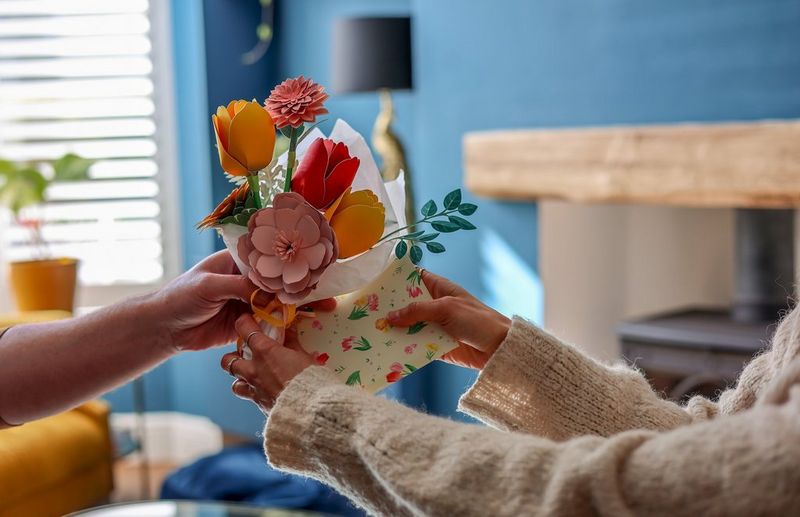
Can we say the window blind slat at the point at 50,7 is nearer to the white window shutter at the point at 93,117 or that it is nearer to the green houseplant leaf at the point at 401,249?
the white window shutter at the point at 93,117

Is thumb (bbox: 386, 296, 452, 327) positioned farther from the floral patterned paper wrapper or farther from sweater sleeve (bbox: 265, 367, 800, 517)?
sweater sleeve (bbox: 265, 367, 800, 517)

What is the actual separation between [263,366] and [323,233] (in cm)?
16

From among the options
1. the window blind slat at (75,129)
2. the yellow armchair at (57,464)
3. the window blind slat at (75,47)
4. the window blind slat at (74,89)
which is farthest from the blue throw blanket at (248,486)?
the window blind slat at (75,47)

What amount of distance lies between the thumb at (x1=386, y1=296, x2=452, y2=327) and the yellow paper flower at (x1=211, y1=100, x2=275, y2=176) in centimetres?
25

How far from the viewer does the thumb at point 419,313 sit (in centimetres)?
126

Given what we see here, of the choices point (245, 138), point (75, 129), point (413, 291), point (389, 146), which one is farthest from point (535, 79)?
point (245, 138)

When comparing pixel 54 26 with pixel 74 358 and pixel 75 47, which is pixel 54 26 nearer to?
pixel 75 47

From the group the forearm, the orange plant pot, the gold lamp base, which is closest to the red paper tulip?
the forearm

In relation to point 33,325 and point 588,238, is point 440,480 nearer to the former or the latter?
point 33,325

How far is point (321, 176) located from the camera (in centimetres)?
119

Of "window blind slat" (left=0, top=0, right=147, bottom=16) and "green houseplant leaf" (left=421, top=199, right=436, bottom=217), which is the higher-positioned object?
"window blind slat" (left=0, top=0, right=147, bottom=16)

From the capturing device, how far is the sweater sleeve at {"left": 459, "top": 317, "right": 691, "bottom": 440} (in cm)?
125

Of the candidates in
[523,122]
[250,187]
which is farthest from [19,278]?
[250,187]

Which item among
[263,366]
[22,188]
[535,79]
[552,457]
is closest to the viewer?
Result: [552,457]
